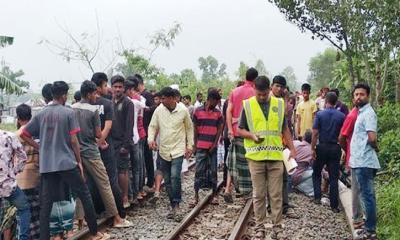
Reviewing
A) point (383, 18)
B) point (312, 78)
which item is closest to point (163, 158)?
point (383, 18)

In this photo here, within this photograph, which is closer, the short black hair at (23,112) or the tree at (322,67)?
the short black hair at (23,112)

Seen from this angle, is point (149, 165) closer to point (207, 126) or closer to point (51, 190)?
point (207, 126)

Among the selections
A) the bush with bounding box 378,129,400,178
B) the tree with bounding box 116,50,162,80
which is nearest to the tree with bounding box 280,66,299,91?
the tree with bounding box 116,50,162,80

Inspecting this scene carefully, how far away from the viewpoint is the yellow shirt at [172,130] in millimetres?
7570

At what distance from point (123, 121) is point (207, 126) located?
63.3 inches

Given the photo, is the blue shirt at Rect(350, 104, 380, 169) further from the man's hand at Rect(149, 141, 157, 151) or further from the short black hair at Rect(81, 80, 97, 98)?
the short black hair at Rect(81, 80, 97, 98)

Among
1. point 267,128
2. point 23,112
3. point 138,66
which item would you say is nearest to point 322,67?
point 138,66

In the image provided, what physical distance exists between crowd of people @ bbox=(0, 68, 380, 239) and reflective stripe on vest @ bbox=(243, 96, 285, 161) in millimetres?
12

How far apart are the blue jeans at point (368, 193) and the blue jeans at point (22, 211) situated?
387cm

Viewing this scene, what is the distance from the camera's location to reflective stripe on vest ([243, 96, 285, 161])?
602 centimetres

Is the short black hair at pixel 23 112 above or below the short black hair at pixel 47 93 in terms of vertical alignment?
below

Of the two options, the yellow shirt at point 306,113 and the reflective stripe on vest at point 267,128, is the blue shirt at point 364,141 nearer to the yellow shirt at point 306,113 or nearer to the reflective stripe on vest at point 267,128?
the reflective stripe on vest at point 267,128

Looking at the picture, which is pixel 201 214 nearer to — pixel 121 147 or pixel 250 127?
pixel 121 147

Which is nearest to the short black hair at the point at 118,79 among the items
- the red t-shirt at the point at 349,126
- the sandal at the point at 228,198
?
the sandal at the point at 228,198
